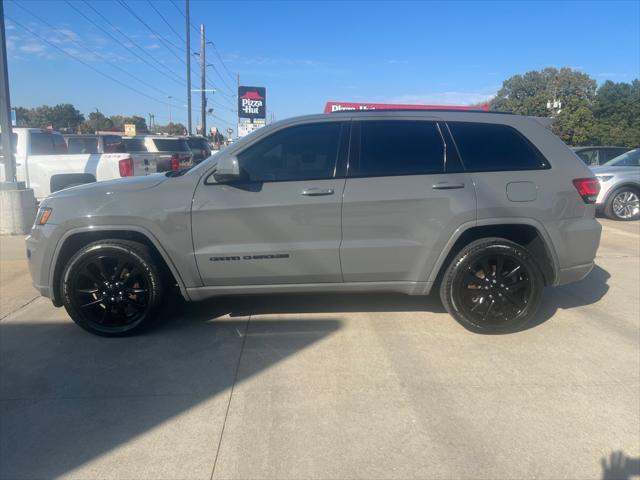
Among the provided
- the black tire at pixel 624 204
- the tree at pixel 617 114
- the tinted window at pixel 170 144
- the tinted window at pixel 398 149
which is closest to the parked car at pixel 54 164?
the tinted window at pixel 170 144

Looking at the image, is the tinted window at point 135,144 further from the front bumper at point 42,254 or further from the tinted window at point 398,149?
the tinted window at point 398,149

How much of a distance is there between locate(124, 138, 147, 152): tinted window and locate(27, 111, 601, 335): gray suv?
13.4 metres

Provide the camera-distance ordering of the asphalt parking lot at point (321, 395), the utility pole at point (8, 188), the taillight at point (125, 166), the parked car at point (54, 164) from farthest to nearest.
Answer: the taillight at point (125, 166), the parked car at point (54, 164), the utility pole at point (8, 188), the asphalt parking lot at point (321, 395)

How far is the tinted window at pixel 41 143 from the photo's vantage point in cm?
1102

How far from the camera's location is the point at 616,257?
7289mm

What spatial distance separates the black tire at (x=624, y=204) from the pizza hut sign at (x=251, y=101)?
21.9 m

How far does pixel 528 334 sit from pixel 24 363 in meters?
4.13

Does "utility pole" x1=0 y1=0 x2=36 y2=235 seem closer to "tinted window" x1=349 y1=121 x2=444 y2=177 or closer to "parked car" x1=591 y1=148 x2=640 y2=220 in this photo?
"tinted window" x1=349 y1=121 x2=444 y2=177

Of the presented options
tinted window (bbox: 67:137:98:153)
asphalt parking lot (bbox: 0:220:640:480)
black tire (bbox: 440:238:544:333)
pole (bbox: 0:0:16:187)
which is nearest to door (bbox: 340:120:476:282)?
black tire (bbox: 440:238:544:333)

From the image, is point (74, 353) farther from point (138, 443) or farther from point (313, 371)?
point (313, 371)

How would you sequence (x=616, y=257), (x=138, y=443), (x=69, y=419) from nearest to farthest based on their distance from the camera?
(x=138, y=443)
(x=69, y=419)
(x=616, y=257)

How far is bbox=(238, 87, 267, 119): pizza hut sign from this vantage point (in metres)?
29.0

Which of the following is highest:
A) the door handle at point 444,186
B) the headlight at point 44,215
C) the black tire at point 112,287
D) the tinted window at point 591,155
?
the tinted window at point 591,155

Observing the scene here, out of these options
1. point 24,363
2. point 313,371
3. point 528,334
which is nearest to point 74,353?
point 24,363
